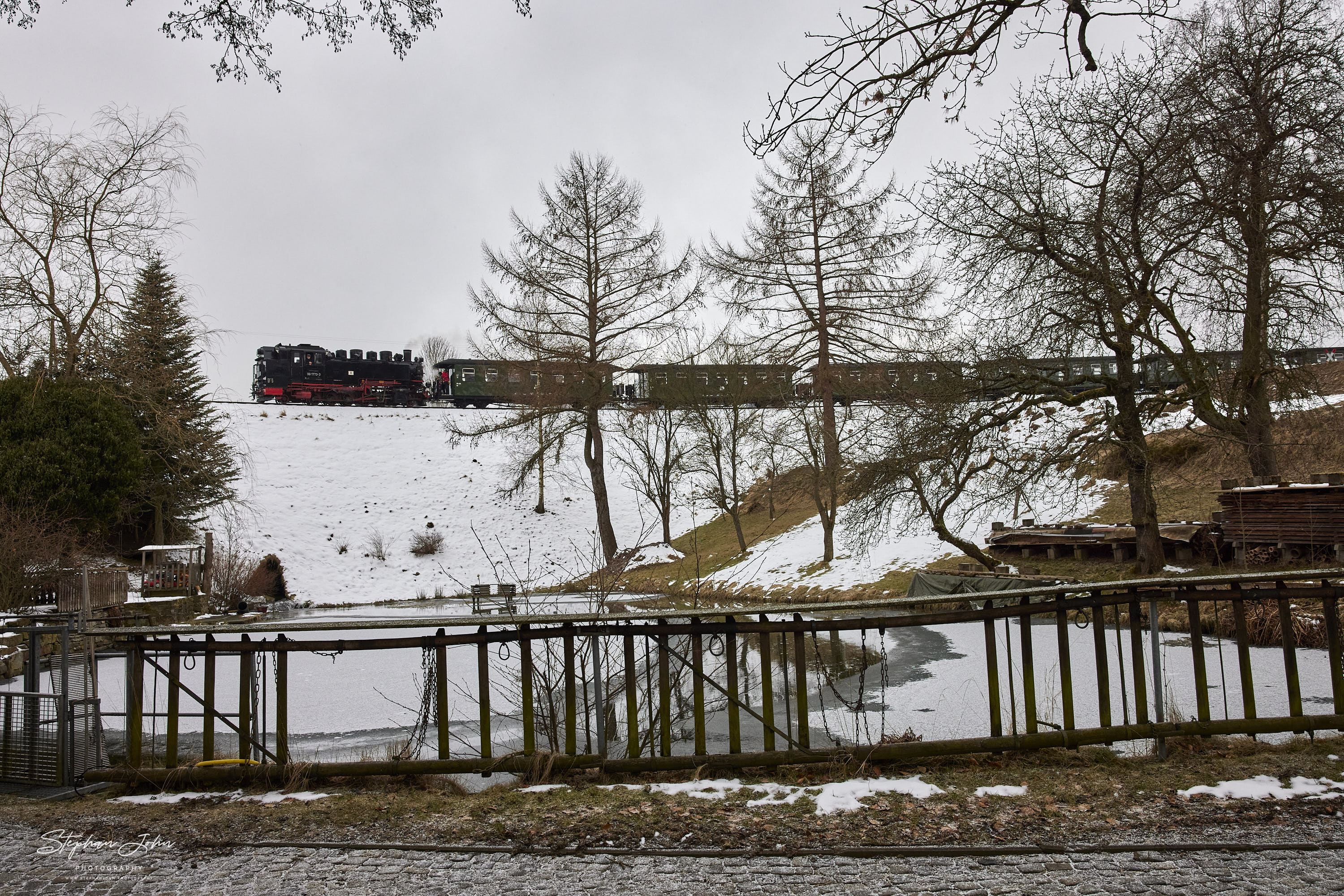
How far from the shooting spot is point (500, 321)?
76.8 ft

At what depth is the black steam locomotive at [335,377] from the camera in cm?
4372

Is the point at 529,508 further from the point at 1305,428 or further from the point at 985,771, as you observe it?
the point at 985,771

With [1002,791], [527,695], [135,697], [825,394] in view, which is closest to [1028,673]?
[1002,791]

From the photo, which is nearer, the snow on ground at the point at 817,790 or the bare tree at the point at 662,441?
the snow on ground at the point at 817,790

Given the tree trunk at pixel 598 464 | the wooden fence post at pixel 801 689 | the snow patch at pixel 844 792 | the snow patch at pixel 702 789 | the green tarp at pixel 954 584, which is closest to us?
the snow patch at pixel 844 792

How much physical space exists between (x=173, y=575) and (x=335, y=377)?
25.5 meters

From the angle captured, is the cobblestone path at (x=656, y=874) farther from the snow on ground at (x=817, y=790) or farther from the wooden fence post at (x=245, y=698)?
the wooden fence post at (x=245, y=698)

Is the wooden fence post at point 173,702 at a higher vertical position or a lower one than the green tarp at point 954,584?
higher

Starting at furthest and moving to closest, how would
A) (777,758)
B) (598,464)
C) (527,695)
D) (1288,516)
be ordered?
1. (598,464)
2. (1288,516)
3. (527,695)
4. (777,758)

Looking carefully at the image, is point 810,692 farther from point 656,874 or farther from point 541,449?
point 541,449

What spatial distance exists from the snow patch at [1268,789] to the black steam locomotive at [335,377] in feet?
145

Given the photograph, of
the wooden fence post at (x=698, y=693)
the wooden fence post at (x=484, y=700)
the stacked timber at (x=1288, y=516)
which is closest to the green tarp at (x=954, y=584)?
the stacked timber at (x=1288, y=516)

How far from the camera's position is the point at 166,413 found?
19141 mm

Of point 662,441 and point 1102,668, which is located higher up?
point 662,441
